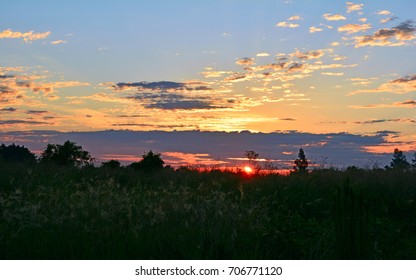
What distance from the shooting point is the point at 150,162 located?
2166 centimetres

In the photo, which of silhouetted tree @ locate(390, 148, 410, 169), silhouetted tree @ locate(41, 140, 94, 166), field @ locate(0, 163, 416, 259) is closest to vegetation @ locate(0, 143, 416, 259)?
field @ locate(0, 163, 416, 259)

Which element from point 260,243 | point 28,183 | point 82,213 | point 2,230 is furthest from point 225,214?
point 28,183

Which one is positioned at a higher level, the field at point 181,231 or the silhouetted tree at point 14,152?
the silhouetted tree at point 14,152

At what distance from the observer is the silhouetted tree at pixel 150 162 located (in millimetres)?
A: 21328

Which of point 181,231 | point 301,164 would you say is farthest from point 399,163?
point 181,231

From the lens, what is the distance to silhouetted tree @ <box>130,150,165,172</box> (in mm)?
21328

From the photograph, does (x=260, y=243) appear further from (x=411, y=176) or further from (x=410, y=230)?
(x=411, y=176)

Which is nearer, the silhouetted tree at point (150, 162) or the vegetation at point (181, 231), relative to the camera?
the vegetation at point (181, 231)

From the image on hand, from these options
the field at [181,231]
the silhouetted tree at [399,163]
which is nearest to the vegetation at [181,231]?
the field at [181,231]

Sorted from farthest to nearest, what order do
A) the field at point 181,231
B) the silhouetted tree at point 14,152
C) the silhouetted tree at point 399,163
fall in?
the silhouetted tree at point 14,152, the silhouetted tree at point 399,163, the field at point 181,231

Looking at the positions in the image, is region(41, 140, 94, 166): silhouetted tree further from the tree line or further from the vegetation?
the vegetation

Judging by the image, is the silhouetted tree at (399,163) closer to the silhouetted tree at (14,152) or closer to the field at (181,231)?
the field at (181,231)

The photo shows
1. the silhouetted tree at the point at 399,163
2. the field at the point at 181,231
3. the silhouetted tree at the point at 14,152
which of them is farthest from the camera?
the silhouetted tree at the point at 14,152

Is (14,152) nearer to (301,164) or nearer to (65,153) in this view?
(65,153)
